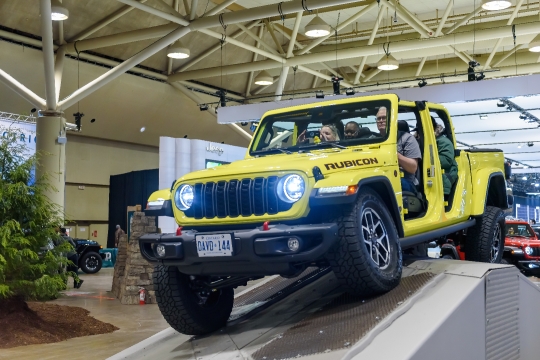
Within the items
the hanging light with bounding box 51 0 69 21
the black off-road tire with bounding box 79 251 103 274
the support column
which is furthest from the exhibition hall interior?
the black off-road tire with bounding box 79 251 103 274

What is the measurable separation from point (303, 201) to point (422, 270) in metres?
1.41

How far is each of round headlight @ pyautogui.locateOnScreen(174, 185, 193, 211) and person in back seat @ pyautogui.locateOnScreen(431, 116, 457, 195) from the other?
8.08 ft

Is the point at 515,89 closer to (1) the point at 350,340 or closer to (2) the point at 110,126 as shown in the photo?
(1) the point at 350,340

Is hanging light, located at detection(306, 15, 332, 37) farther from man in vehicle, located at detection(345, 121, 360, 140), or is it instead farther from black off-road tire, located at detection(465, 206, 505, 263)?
man in vehicle, located at detection(345, 121, 360, 140)

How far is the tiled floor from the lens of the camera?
779 cm

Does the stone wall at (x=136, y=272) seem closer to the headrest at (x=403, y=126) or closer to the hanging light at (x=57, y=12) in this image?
the hanging light at (x=57, y=12)

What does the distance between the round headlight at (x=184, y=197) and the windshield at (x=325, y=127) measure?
3.40 ft

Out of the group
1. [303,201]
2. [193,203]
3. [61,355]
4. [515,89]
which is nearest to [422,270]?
[303,201]

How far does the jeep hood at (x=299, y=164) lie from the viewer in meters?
4.29

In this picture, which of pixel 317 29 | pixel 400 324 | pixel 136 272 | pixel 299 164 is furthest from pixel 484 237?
pixel 317 29

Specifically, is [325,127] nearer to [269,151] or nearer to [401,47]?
[269,151]

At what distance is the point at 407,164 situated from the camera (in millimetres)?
5316

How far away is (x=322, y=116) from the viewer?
567 cm

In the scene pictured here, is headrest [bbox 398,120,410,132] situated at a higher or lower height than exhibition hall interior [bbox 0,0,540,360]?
higher
